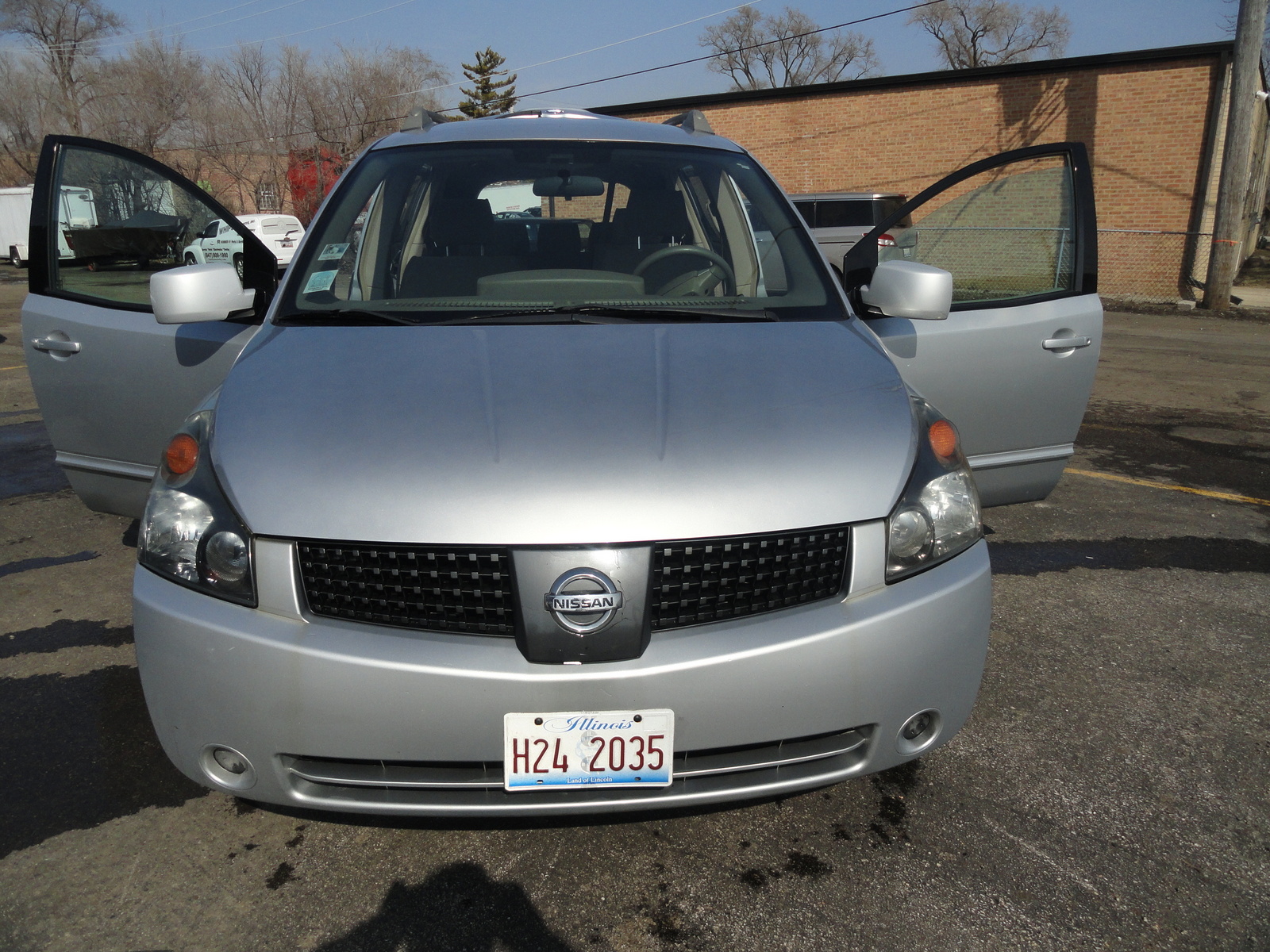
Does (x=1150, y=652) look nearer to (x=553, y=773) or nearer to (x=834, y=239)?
(x=553, y=773)

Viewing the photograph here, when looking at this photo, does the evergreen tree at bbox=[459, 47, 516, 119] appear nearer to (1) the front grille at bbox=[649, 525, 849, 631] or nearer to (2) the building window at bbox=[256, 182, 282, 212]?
(2) the building window at bbox=[256, 182, 282, 212]

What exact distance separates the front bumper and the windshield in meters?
1.12

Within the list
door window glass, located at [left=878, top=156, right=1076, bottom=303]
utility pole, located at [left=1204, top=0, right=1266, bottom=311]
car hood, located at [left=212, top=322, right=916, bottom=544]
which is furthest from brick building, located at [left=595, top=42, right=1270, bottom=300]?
car hood, located at [left=212, top=322, right=916, bottom=544]

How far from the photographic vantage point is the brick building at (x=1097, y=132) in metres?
17.8

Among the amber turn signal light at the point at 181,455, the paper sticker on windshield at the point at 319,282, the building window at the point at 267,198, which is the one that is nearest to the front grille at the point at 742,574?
the amber turn signal light at the point at 181,455

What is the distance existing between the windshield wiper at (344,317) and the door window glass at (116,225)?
1082mm

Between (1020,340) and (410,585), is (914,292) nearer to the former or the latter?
(1020,340)

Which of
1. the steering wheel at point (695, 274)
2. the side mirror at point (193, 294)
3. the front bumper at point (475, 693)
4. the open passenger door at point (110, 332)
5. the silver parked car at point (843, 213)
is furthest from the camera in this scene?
the silver parked car at point (843, 213)

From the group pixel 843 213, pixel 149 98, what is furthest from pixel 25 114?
pixel 843 213

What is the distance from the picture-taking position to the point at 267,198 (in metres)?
47.1

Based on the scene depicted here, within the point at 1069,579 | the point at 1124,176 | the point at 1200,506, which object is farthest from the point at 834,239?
the point at 1069,579

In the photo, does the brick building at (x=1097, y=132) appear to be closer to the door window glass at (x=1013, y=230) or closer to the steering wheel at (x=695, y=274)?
the door window glass at (x=1013, y=230)

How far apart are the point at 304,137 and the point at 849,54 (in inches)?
1220

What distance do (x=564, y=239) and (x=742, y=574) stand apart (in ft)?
5.31
